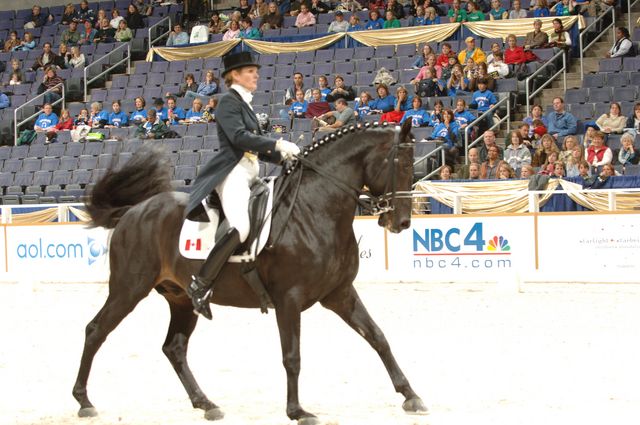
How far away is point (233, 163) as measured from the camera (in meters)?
6.55

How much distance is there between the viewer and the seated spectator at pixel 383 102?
19953 mm

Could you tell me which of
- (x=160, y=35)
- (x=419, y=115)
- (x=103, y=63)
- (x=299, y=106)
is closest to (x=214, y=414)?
(x=419, y=115)

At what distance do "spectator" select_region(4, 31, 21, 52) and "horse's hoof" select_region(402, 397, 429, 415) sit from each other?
25.3 metres

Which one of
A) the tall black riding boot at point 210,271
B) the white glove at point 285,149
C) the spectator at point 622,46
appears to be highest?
A: the spectator at point 622,46

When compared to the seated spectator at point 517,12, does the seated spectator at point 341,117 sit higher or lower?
lower

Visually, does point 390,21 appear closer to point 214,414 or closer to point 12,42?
point 12,42

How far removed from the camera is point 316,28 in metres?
25.0

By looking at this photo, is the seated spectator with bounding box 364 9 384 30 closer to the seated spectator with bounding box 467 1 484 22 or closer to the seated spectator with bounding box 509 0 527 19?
the seated spectator with bounding box 467 1 484 22

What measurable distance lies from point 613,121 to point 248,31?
37.6 feet

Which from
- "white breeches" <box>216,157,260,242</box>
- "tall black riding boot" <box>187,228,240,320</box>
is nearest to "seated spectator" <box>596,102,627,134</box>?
"white breeches" <box>216,157,260,242</box>

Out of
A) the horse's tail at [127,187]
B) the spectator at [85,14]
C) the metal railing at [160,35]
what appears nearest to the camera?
the horse's tail at [127,187]

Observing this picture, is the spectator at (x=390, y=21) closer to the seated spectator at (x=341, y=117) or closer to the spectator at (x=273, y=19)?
the spectator at (x=273, y=19)

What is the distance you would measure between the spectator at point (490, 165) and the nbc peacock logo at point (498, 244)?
7.07 ft

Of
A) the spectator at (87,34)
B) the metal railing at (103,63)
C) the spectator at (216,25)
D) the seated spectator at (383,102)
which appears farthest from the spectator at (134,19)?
the seated spectator at (383,102)
